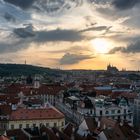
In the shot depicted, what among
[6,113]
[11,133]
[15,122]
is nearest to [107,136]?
[11,133]

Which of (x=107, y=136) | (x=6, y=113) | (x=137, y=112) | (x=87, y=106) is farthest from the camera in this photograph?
(x=137, y=112)

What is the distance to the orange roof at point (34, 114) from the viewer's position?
7528cm

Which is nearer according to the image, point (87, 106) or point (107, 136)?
point (107, 136)

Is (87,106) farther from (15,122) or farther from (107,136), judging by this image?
(107,136)

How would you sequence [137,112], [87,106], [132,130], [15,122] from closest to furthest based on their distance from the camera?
[132,130]
[15,122]
[87,106]
[137,112]

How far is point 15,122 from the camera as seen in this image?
7462 cm

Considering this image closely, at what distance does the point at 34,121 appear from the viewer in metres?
75.9

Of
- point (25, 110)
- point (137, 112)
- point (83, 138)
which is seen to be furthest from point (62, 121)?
point (137, 112)

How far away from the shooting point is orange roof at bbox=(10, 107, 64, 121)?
75.3 meters

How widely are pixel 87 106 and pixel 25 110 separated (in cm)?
1814

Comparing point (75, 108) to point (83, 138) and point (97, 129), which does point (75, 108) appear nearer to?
point (97, 129)

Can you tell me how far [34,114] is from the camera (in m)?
76.6

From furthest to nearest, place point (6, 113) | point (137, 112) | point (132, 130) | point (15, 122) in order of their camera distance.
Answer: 1. point (137, 112)
2. point (6, 113)
3. point (15, 122)
4. point (132, 130)

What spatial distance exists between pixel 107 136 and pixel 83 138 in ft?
14.0
